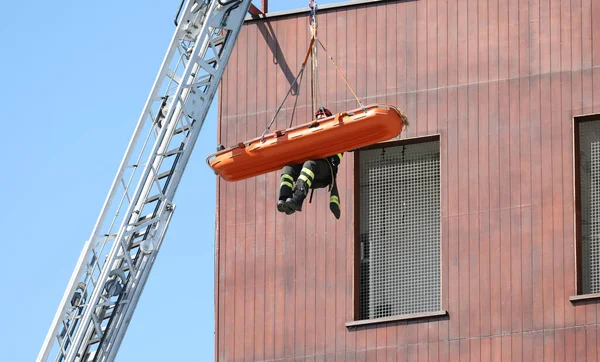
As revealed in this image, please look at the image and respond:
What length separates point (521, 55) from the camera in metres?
29.7

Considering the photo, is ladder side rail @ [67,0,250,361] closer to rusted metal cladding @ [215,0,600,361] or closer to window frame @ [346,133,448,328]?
rusted metal cladding @ [215,0,600,361]

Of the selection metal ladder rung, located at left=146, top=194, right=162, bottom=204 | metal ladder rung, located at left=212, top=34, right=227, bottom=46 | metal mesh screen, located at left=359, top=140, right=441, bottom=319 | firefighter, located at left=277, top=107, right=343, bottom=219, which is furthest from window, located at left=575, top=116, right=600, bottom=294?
metal ladder rung, located at left=146, top=194, right=162, bottom=204

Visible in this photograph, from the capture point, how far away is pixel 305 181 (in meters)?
26.4

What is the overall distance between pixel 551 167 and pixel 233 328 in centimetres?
613

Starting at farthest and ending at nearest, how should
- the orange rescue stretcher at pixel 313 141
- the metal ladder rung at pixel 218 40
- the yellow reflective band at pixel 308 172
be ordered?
the metal ladder rung at pixel 218 40
the yellow reflective band at pixel 308 172
the orange rescue stretcher at pixel 313 141

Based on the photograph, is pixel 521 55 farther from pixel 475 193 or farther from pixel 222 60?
pixel 222 60

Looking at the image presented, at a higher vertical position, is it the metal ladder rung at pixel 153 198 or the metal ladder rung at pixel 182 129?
the metal ladder rung at pixel 182 129

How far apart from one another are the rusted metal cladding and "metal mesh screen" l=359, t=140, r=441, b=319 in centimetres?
34

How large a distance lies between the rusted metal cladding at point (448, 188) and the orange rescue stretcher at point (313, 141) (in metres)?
3.32

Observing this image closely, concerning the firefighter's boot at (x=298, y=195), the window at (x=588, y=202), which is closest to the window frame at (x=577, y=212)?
the window at (x=588, y=202)

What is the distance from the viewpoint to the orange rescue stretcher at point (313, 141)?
26250 millimetres

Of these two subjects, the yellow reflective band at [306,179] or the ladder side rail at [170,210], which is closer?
the yellow reflective band at [306,179]

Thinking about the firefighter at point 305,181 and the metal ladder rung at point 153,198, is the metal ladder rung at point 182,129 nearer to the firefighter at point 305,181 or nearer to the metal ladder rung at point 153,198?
the metal ladder rung at point 153,198

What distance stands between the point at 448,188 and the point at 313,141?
3.88 meters
